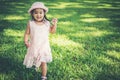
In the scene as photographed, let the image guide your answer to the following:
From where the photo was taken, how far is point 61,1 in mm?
13430

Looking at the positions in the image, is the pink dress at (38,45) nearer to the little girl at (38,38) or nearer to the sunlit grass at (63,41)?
the little girl at (38,38)

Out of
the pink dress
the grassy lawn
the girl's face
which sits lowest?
the grassy lawn

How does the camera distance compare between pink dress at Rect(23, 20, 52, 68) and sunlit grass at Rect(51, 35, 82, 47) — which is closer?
pink dress at Rect(23, 20, 52, 68)

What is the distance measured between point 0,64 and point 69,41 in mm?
1911

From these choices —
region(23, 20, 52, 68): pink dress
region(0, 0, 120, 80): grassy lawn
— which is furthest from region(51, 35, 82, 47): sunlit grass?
region(23, 20, 52, 68): pink dress

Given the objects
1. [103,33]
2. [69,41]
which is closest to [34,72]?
[69,41]

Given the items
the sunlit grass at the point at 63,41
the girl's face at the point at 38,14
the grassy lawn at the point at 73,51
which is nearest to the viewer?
the girl's face at the point at 38,14

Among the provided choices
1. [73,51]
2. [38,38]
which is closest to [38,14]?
[38,38]

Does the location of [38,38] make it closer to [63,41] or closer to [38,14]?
[38,14]

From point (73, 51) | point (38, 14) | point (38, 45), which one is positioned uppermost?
point (38, 14)

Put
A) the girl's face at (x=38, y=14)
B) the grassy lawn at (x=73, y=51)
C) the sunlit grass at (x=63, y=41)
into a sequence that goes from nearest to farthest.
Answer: the girl's face at (x=38, y=14)
the grassy lawn at (x=73, y=51)
the sunlit grass at (x=63, y=41)

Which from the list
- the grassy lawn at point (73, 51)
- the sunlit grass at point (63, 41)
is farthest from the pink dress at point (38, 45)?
the sunlit grass at point (63, 41)

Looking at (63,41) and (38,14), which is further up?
(38,14)

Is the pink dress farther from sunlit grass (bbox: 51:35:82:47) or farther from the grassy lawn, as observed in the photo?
sunlit grass (bbox: 51:35:82:47)
